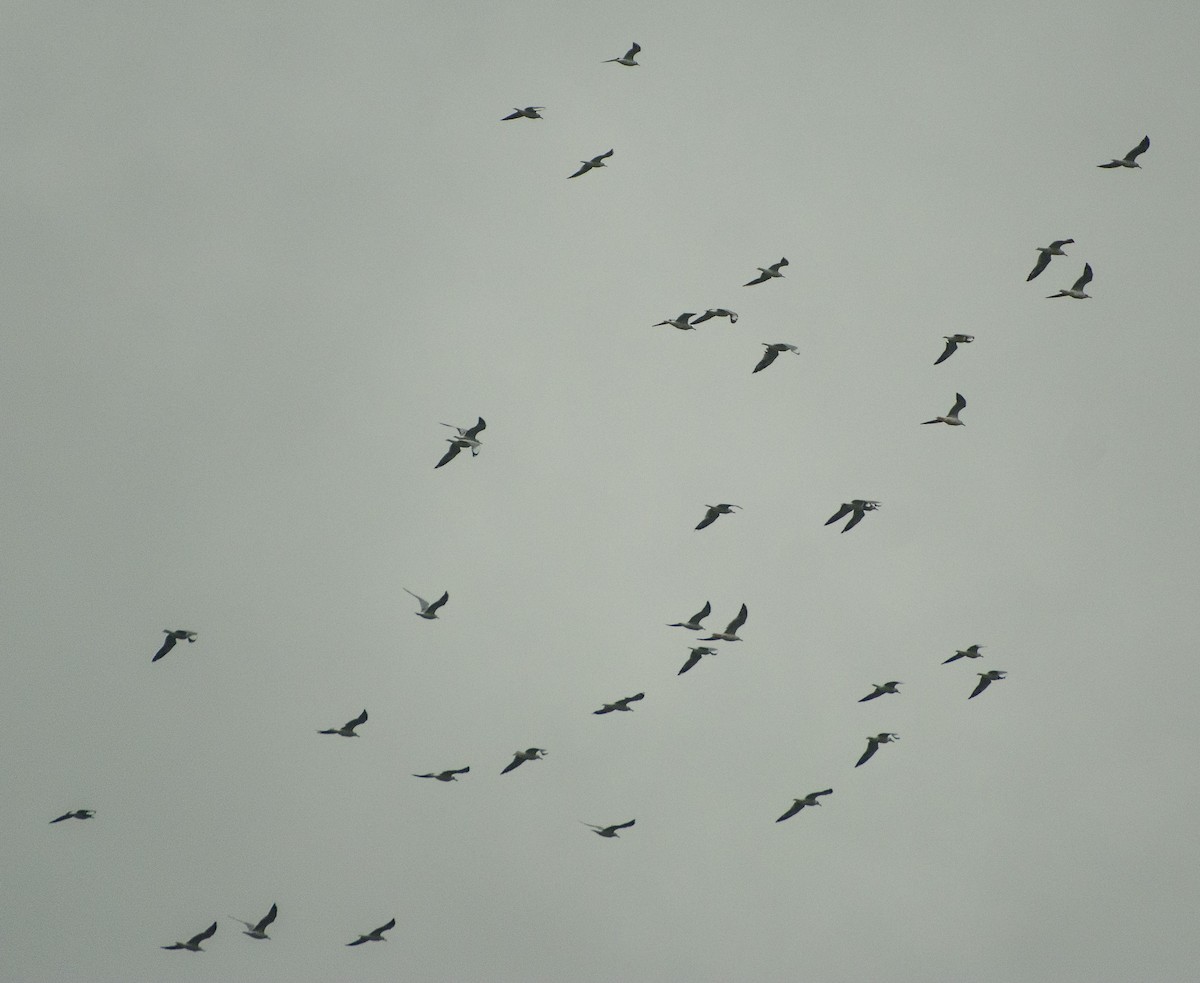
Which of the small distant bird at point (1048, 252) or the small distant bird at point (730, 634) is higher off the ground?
the small distant bird at point (1048, 252)

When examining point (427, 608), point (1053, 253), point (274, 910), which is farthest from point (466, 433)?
point (1053, 253)

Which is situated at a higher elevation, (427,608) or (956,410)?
(956,410)

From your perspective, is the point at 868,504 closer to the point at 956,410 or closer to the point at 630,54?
the point at 956,410

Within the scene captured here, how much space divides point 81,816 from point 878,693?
135 ft

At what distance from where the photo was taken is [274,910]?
63000mm

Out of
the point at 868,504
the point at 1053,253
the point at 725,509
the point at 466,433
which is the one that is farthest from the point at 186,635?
the point at 1053,253

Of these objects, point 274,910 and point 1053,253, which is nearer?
point 274,910

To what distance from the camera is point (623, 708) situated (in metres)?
69.4

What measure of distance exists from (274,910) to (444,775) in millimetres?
10425

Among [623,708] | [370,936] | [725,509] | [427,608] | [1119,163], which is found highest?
[1119,163]

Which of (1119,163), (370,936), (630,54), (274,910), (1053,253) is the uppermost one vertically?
(630,54)

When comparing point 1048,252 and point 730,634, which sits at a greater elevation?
point 1048,252

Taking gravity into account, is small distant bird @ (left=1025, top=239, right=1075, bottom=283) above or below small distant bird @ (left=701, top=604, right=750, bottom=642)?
above

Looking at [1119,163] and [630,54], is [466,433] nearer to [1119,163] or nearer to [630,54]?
[630,54]
